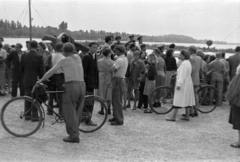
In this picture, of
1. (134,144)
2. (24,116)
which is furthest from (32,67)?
(134,144)

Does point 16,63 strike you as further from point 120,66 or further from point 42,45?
point 120,66

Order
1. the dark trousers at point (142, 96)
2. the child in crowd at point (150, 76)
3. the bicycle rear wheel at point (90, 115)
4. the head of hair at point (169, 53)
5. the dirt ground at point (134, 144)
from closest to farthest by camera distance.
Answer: the dirt ground at point (134, 144) → the bicycle rear wheel at point (90, 115) → the child in crowd at point (150, 76) → the dark trousers at point (142, 96) → the head of hair at point (169, 53)

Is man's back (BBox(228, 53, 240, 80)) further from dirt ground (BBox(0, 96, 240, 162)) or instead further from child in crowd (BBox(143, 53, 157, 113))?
dirt ground (BBox(0, 96, 240, 162))

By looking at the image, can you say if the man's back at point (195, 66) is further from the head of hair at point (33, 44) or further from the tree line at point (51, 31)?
the head of hair at point (33, 44)

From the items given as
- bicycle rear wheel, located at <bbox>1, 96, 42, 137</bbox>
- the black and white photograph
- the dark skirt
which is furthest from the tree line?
the dark skirt

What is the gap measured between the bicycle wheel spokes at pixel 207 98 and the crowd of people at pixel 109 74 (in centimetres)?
17

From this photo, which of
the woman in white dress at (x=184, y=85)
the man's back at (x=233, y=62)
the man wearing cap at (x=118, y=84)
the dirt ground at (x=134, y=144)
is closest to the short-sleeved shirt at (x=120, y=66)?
the man wearing cap at (x=118, y=84)

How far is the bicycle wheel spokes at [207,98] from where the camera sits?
8.59m

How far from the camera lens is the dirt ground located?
4.78 m

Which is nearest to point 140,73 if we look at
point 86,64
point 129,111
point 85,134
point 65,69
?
point 129,111

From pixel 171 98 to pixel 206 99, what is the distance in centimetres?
118

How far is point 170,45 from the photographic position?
9852mm

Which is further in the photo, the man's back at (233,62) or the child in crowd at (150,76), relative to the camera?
the man's back at (233,62)

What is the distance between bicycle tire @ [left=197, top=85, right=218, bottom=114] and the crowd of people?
0.23m
